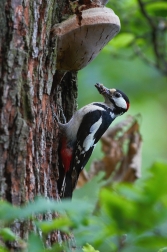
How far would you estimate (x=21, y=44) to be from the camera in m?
2.81

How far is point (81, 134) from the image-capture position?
4.23 meters

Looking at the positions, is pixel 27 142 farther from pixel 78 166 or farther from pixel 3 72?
pixel 78 166

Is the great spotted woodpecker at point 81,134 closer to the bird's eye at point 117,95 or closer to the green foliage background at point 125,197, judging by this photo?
the bird's eye at point 117,95

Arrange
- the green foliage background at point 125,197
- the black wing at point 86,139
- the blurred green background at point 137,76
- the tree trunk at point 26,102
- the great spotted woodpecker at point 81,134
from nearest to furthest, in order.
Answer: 1. the green foliage background at point 125,197
2. the tree trunk at point 26,102
3. the great spotted woodpecker at point 81,134
4. the black wing at point 86,139
5. the blurred green background at point 137,76

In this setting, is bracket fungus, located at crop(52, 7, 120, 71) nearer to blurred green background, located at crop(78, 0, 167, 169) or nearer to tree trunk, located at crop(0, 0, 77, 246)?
tree trunk, located at crop(0, 0, 77, 246)

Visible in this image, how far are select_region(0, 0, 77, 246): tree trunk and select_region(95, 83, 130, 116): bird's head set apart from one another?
1.54 metres

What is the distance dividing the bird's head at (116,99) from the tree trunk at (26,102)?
154 centimetres

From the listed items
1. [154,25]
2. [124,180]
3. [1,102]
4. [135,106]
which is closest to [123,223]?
[1,102]

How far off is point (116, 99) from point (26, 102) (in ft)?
6.84

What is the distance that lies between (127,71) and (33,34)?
656 cm

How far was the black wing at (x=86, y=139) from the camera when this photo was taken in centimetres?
411

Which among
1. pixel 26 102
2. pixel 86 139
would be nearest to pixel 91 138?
pixel 86 139

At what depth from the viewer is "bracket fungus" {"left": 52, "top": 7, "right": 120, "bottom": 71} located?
3.33m

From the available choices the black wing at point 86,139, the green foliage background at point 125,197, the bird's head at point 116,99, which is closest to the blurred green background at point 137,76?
the green foliage background at point 125,197
